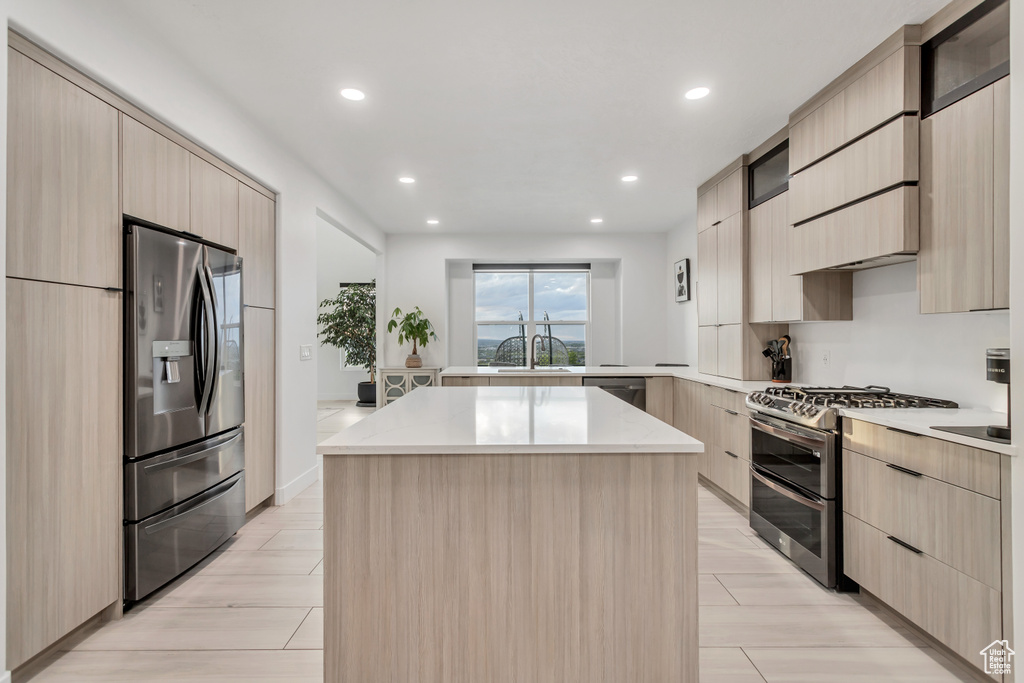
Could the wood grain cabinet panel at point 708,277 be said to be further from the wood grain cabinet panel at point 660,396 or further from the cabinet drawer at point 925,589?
the cabinet drawer at point 925,589

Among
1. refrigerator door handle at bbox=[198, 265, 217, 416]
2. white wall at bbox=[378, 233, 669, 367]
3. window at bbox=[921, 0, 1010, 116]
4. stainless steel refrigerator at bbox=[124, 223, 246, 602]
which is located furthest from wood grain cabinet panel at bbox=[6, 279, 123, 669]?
white wall at bbox=[378, 233, 669, 367]

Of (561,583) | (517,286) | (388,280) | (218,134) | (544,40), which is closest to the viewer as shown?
(561,583)

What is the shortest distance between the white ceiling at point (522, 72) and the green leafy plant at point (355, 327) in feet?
14.5

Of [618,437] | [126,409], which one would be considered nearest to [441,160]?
[126,409]

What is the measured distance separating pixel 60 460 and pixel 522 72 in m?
2.52

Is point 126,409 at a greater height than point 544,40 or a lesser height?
lesser

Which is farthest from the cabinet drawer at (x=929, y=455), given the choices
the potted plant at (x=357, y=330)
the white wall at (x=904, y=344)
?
the potted plant at (x=357, y=330)

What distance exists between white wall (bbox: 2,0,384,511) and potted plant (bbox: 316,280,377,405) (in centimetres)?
330

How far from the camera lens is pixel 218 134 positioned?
2.73 meters

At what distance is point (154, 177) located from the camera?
2277 mm

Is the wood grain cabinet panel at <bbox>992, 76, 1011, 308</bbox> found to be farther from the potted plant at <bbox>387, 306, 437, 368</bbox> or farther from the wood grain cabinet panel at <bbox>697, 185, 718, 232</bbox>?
the potted plant at <bbox>387, 306, 437, 368</bbox>

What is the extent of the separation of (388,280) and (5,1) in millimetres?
5002

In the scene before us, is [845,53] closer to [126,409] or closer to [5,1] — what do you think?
[5,1]

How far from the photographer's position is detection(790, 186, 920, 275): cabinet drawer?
7.01 feet
